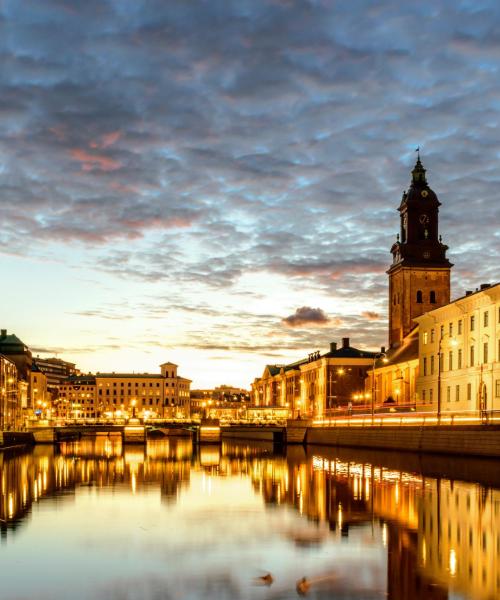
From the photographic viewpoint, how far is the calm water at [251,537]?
2231 cm

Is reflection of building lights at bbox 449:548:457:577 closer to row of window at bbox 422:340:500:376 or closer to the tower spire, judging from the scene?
row of window at bbox 422:340:500:376

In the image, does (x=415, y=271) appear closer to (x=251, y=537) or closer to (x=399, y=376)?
(x=399, y=376)

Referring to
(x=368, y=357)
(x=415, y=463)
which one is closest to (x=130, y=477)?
(x=415, y=463)

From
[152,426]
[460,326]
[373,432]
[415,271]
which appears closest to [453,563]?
[373,432]

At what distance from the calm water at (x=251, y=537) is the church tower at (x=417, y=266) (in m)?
97.9

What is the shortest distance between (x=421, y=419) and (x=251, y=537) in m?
55.3

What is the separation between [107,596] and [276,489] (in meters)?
31.6

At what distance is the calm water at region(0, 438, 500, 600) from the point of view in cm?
2231

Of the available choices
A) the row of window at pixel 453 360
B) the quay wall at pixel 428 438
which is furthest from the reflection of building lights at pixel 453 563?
the row of window at pixel 453 360

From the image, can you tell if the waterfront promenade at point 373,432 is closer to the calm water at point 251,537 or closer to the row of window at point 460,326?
the calm water at point 251,537

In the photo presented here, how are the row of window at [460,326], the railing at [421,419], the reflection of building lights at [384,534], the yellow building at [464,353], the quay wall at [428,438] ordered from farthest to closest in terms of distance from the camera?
the row of window at [460,326] < the yellow building at [464,353] < the railing at [421,419] < the quay wall at [428,438] < the reflection of building lights at [384,534]

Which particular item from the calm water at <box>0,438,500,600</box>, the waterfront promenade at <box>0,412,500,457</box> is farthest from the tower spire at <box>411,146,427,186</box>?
the calm water at <box>0,438,500,600</box>

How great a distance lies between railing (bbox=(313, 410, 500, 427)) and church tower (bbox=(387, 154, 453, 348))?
38.5 meters

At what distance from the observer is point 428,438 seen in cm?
7762
